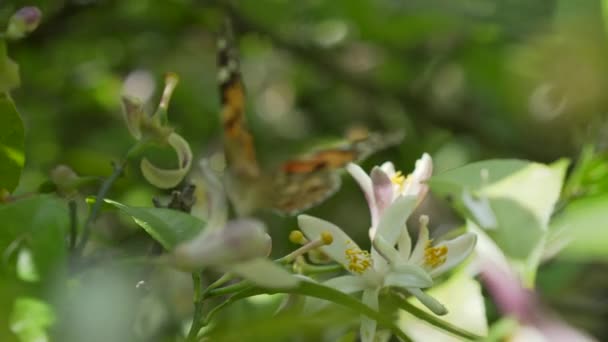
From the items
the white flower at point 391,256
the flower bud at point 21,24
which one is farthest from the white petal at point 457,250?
the flower bud at point 21,24

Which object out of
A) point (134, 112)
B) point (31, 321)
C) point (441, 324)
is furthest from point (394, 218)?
point (31, 321)

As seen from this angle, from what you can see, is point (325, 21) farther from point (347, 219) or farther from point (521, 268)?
point (521, 268)

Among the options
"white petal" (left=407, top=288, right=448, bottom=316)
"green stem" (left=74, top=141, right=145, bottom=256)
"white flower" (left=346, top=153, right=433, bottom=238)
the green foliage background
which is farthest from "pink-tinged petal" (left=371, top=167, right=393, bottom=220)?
the green foliage background

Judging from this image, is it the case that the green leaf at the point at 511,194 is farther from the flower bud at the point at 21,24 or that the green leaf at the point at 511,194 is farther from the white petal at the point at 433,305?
the flower bud at the point at 21,24

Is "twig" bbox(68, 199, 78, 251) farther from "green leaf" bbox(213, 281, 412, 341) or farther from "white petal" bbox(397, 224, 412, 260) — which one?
"white petal" bbox(397, 224, 412, 260)

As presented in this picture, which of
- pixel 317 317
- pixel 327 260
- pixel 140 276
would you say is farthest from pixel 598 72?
pixel 317 317

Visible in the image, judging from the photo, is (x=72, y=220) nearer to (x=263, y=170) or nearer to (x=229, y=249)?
(x=229, y=249)
